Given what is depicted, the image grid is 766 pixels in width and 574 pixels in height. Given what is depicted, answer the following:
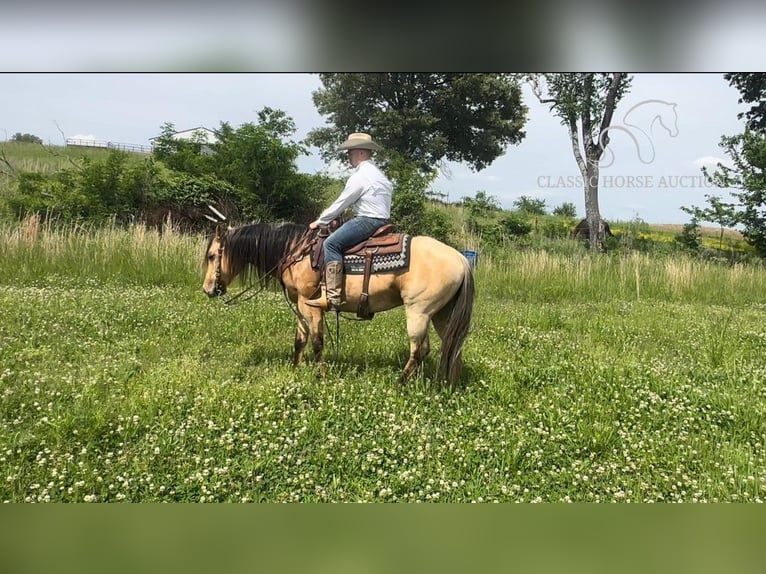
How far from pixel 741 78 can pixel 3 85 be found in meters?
4.58

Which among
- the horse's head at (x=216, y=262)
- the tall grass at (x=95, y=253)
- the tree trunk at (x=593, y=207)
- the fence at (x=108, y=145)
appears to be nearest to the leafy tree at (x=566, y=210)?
the tree trunk at (x=593, y=207)

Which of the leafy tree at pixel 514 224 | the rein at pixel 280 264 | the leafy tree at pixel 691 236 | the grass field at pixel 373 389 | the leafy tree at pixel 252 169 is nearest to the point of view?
the grass field at pixel 373 389

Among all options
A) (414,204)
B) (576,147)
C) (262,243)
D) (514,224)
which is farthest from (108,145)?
(576,147)

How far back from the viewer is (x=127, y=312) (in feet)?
10.5

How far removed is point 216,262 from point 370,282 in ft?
3.60

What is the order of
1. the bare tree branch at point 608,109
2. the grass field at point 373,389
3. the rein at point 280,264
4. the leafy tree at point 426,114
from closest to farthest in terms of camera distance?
1. the grass field at point 373,389
2. the leafy tree at point 426,114
3. the bare tree branch at point 608,109
4. the rein at point 280,264

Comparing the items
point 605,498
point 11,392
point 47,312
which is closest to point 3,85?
point 47,312

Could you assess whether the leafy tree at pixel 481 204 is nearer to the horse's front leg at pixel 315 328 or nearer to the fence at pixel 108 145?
the horse's front leg at pixel 315 328

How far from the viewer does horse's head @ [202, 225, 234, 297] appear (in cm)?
308

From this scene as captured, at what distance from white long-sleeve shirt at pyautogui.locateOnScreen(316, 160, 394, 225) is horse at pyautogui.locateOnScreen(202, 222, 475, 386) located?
0.94 ft

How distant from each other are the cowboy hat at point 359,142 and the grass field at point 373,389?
48.3 inches

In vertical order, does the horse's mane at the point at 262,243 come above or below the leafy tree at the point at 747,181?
below

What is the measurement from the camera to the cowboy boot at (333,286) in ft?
9.45
